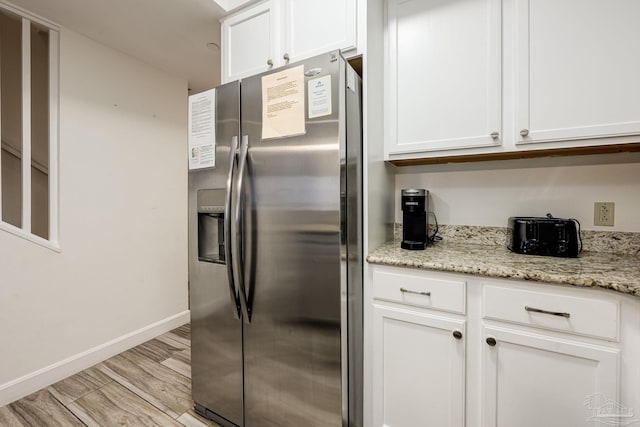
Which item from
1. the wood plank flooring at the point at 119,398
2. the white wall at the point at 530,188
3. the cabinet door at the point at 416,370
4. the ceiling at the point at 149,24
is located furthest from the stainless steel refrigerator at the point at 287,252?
the ceiling at the point at 149,24

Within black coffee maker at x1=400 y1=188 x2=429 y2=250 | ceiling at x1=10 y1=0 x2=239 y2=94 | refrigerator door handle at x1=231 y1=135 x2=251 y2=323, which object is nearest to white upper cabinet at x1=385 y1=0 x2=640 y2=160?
black coffee maker at x1=400 y1=188 x2=429 y2=250

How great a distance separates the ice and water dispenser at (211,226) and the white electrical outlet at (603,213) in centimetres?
183

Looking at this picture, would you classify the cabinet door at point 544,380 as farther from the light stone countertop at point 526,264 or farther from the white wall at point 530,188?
the white wall at point 530,188

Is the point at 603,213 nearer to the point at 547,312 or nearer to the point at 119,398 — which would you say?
the point at 547,312

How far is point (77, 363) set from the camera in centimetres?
200

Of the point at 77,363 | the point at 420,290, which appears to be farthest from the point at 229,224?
the point at 77,363

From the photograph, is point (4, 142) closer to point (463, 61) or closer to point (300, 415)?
point (300, 415)

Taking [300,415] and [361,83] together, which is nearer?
[300,415]

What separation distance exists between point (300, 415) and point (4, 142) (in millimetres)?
2697

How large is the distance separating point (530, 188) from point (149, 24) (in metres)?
2.54

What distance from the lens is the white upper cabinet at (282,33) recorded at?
1.41 m

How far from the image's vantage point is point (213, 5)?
169 centimetres

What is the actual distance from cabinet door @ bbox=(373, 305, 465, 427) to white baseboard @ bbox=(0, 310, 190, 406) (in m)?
2.04

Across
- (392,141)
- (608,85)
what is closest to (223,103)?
(392,141)
